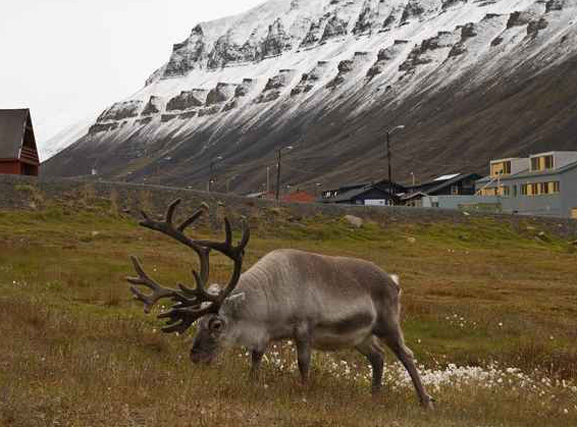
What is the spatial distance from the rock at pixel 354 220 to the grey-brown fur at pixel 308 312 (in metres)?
49.2

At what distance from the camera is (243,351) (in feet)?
58.8

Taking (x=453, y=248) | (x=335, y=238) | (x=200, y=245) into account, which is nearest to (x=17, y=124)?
(x=335, y=238)

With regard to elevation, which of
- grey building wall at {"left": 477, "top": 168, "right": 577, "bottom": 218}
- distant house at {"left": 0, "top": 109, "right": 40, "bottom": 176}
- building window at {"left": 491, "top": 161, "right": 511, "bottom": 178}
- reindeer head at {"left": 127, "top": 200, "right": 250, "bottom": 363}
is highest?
distant house at {"left": 0, "top": 109, "right": 40, "bottom": 176}

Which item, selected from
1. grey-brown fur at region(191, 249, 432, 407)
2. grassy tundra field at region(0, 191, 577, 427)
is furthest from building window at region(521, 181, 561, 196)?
grey-brown fur at region(191, 249, 432, 407)

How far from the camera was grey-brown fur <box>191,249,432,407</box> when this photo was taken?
13484 mm

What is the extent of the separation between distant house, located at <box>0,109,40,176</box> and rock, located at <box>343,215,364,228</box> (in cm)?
2785

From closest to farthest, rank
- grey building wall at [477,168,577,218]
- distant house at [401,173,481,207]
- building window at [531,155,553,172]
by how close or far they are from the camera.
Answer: grey building wall at [477,168,577,218] → building window at [531,155,553,172] → distant house at [401,173,481,207]

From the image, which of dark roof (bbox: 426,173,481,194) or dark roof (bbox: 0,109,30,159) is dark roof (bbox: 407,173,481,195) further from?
dark roof (bbox: 0,109,30,159)

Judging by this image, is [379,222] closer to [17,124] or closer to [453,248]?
[453,248]

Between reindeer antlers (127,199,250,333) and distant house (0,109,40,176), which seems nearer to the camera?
reindeer antlers (127,199,250,333)

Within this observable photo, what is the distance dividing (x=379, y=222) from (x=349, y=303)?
53.0m

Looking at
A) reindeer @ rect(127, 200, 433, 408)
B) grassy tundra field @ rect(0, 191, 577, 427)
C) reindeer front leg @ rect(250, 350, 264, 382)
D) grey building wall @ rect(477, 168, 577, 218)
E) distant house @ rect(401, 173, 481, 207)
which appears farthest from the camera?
distant house @ rect(401, 173, 481, 207)

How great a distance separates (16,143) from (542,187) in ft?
254

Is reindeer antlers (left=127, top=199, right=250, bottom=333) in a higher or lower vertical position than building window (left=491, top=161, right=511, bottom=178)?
lower
